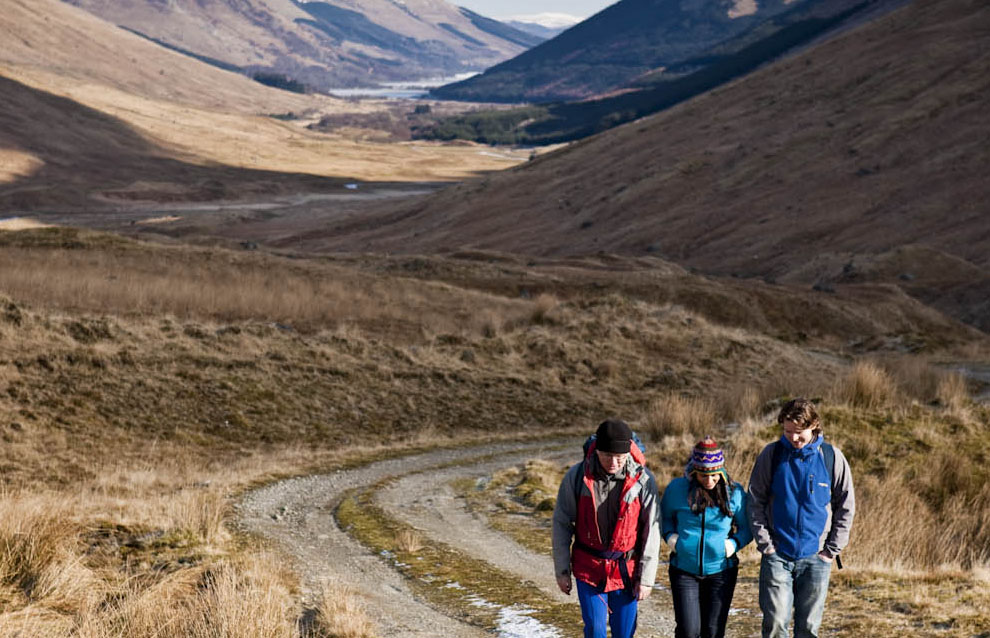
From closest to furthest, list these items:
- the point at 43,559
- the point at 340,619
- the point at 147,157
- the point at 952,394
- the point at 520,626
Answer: the point at 340,619 → the point at 520,626 → the point at 43,559 → the point at 952,394 → the point at 147,157

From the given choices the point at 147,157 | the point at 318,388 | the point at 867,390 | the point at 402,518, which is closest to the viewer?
the point at 402,518

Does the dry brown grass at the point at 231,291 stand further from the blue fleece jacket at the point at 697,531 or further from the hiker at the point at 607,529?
the blue fleece jacket at the point at 697,531

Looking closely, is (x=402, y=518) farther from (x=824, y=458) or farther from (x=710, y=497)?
(x=824, y=458)

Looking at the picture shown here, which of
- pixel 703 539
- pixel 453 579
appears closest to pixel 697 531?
pixel 703 539

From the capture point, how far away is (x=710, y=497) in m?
6.63

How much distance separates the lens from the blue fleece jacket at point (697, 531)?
21.8ft

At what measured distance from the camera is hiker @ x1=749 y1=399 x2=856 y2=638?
6828 mm

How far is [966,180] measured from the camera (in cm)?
5531

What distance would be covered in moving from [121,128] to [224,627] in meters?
147

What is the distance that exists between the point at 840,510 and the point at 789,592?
64 centimetres

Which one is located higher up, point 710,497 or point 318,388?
point 710,497

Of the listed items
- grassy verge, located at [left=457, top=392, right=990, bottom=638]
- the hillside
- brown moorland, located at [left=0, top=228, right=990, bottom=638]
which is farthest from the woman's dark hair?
the hillside

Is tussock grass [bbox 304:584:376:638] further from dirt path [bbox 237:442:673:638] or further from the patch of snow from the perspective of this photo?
the patch of snow

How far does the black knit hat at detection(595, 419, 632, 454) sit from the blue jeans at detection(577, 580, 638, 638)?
941 mm
